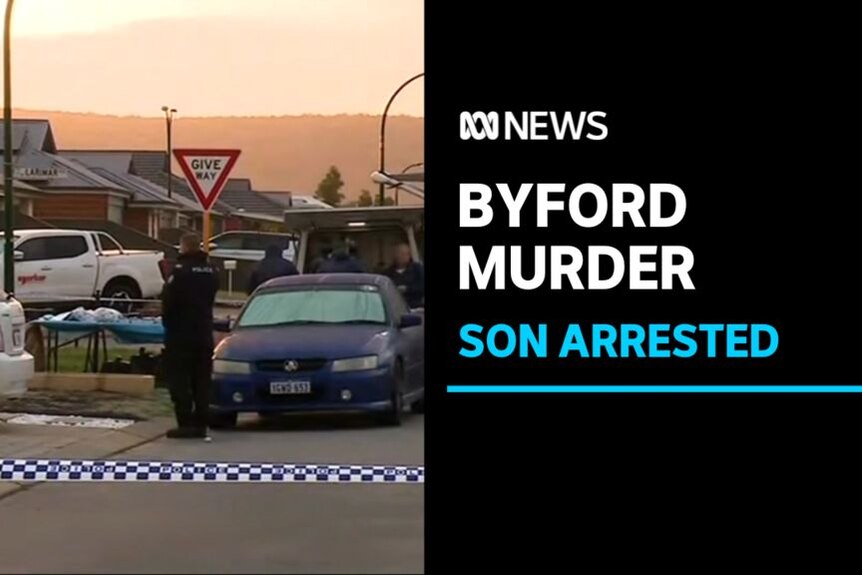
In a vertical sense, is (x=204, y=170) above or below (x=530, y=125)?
below

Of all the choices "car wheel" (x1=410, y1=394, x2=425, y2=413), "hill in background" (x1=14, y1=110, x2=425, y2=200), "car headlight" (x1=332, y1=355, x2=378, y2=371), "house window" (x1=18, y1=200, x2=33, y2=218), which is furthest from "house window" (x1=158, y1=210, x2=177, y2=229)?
"car wheel" (x1=410, y1=394, x2=425, y2=413)

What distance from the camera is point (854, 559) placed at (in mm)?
5531

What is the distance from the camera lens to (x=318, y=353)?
18.9ft

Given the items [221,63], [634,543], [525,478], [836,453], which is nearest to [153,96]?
[221,63]

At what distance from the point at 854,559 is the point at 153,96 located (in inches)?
116

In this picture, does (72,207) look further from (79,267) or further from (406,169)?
(406,169)

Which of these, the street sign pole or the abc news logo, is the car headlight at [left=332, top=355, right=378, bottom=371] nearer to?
the street sign pole

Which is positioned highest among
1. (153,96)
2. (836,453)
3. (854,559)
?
(153,96)

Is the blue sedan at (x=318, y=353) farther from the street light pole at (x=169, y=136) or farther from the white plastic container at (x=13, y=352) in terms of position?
the white plastic container at (x=13, y=352)

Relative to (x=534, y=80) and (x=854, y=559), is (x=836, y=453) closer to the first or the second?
(x=854, y=559)

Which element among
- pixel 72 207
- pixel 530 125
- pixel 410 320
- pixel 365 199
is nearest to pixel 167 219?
pixel 72 207

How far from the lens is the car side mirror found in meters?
5.52

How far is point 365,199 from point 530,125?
0.63m

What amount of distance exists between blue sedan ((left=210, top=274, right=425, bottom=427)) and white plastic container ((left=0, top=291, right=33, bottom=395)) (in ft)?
2.39
